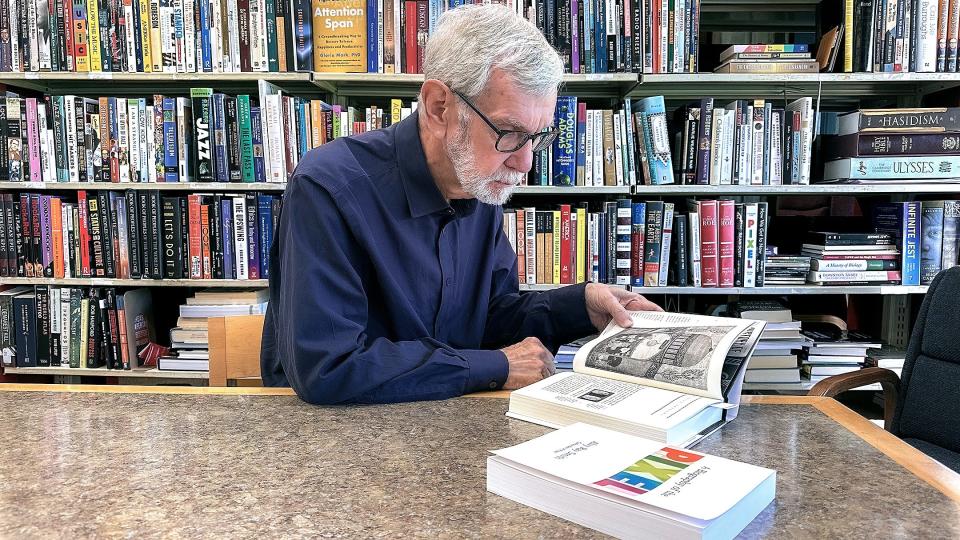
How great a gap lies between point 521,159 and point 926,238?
1.85m

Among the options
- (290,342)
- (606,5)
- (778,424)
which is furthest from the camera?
(606,5)

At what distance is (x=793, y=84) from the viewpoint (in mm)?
2453

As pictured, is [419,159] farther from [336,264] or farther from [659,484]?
[659,484]

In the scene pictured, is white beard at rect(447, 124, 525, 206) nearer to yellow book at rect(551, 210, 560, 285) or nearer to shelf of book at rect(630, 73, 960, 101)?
yellow book at rect(551, 210, 560, 285)

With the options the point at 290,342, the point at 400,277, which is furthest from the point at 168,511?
the point at 400,277

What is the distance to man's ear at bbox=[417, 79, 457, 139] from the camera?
1237 millimetres

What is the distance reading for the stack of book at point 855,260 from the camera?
7.75 ft

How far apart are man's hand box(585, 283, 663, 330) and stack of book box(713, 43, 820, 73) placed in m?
1.34

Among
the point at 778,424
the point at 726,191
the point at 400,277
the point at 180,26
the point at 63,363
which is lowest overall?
the point at 63,363

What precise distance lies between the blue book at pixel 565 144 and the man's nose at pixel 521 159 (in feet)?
3.65

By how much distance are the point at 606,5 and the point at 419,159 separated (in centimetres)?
137

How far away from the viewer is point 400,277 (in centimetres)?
129

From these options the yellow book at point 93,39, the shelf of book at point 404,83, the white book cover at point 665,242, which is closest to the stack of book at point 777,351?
the white book cover at point 665,242

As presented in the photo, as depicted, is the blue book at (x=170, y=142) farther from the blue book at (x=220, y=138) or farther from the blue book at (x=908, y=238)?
the blue book at (x=908, y=238)
